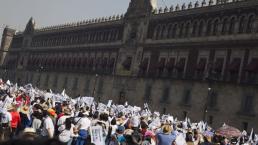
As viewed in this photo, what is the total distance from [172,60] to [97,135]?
38.2 meters

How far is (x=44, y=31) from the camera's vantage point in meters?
86.6

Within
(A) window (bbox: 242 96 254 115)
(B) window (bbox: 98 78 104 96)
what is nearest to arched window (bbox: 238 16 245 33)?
(A) window (bbox: 242 96 254 115)

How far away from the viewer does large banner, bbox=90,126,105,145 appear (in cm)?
1073

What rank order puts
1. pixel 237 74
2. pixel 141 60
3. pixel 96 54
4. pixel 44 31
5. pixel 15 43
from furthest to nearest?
pixel 15 43 → pixel 44 31 → pixel 96 54 → pixel 141 60 → pixel 237 74

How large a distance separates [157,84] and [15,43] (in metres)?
57.9

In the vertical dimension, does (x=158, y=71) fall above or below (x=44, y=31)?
below

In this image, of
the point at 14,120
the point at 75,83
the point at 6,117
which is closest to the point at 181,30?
the point at 75,83

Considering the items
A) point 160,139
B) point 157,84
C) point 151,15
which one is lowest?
point 160,139

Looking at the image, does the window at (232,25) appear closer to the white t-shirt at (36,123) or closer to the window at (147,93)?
the window at (147,93)

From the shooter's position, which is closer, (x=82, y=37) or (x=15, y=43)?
(x=82, y=37)

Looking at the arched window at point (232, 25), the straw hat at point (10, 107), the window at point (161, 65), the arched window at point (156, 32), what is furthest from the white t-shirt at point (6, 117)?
the arched window at point (156, 32)

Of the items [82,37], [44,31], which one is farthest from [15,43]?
[82,37]

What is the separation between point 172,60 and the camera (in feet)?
160

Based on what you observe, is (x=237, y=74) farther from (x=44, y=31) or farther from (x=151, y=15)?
(x=44, y=31)
